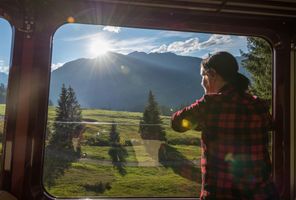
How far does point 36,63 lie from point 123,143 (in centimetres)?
149

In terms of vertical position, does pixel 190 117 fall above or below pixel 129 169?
above

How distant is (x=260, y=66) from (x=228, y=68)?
2.13 m

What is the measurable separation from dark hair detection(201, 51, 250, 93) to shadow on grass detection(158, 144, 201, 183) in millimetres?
1950

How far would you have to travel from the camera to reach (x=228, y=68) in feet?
3.36

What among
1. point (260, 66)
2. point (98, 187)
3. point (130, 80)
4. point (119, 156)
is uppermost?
point (260, 66)

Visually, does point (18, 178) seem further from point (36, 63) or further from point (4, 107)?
point (36, 63)

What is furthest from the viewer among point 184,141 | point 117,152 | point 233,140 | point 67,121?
point 184,141

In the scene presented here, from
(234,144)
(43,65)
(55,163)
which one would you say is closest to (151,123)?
(55,163)

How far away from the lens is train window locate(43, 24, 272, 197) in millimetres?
2098

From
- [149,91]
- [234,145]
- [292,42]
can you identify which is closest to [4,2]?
[149,91]

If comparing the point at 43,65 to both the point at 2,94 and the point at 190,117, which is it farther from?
the point at 190,117

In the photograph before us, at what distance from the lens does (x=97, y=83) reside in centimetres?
260

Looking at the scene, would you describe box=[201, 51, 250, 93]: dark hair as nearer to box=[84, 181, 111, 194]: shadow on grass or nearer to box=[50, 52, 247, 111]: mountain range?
box=[50, 52, 247, 111]: mountain range

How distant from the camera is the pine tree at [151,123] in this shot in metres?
2.56
